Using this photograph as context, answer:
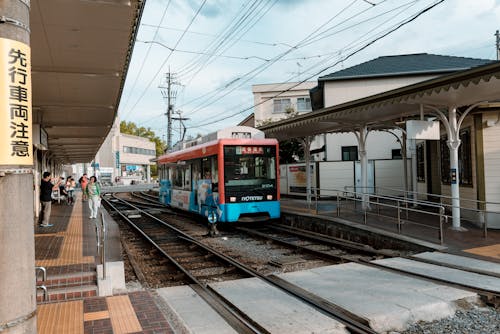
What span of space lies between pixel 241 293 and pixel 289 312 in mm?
1116

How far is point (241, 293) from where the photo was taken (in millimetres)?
6184

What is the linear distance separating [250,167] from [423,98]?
18.1 ft

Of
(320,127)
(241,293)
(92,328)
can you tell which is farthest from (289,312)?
(320,127)

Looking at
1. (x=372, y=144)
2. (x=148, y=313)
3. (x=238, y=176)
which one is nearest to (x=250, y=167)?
(x=238, y=176)

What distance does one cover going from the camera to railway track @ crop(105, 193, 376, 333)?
499cm

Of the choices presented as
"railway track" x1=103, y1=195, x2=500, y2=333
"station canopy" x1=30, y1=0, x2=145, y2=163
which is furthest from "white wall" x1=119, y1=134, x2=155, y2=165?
"railway track" x1=103, y1=195, x2=500, y2=333

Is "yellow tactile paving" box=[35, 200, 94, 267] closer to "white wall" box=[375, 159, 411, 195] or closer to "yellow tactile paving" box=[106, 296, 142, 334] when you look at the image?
"yellow tactile paving" box=[106, 296, 142, 334]

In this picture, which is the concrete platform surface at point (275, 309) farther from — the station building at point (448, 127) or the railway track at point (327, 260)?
the station building at point (448, 127)

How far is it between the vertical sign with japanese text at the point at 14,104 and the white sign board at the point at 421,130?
9.48 metres

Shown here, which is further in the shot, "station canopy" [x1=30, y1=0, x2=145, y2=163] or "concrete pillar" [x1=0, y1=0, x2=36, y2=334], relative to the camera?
"station canopy" [x1=30, y1=0, x2=145, y2=163]

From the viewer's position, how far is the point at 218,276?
25.6ft

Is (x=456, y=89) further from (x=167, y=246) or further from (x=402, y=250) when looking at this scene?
(x=167, y=246)

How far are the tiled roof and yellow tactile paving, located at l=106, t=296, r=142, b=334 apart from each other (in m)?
22.7

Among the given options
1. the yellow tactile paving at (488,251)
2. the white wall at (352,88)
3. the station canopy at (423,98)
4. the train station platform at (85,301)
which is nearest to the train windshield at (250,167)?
the station canopy at (423,98)
